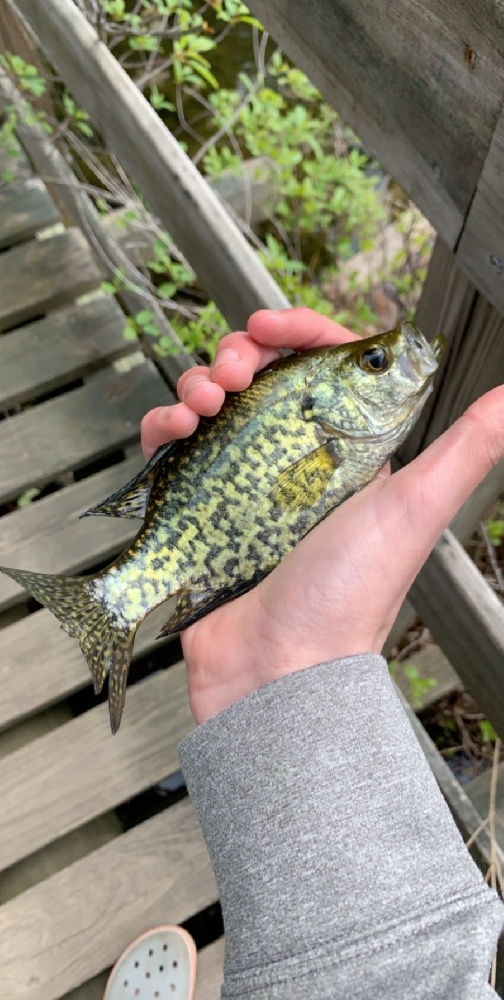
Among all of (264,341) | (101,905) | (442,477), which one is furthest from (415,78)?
(101,905)

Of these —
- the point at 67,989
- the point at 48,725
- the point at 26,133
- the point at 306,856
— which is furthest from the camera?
the point at 26,133

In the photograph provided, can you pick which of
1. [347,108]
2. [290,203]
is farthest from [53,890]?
[290,203]

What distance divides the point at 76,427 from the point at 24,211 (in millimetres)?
1165

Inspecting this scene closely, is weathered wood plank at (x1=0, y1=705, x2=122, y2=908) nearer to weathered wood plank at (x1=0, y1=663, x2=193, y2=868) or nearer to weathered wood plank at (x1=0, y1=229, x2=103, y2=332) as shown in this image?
weathered wood plank at (x1=0, y1=663, x2=193, y2=868)

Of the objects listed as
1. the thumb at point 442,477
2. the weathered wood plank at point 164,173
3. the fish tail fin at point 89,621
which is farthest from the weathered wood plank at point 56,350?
the thumb at point 442,477

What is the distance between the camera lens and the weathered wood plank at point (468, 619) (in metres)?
1.46

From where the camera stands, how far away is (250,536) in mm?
1479

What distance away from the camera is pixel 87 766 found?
7.25 feet

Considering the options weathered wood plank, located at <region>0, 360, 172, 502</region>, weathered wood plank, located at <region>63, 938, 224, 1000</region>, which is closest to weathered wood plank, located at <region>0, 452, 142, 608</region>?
weathered wood plank, located at <region>0, 360, 172, 502</region>

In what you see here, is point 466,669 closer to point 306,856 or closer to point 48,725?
point 306,856

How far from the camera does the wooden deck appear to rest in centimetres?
201

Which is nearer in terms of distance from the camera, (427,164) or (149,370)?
(427,164)

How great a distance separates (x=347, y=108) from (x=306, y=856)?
1.27m

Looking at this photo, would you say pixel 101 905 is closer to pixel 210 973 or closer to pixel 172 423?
pixel 210 973
